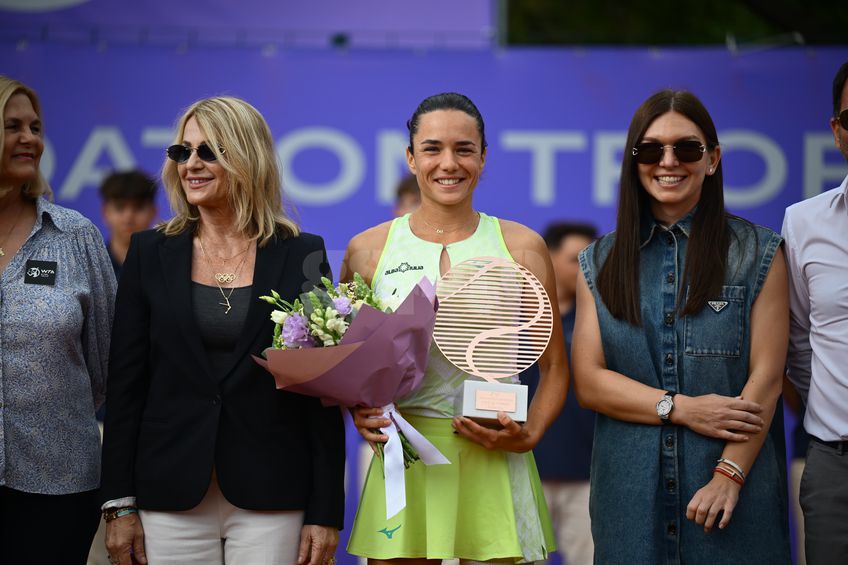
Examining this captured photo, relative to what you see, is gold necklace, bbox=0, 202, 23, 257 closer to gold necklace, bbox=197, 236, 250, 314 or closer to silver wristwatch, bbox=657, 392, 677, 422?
gold necklace, bbox=197, 236, 250, 314

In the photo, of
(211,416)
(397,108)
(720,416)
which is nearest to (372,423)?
(211,416)

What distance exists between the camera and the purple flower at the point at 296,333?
3.27m

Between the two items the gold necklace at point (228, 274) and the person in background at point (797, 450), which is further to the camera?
the person in background at point (797, 450)

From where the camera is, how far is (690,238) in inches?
142

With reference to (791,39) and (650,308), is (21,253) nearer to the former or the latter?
(650,308)

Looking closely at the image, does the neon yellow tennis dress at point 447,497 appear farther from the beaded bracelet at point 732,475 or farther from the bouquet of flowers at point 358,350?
the beaded bracelet at point 732,475

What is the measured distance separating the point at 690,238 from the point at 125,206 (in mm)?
3591

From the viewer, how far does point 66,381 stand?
361 cm

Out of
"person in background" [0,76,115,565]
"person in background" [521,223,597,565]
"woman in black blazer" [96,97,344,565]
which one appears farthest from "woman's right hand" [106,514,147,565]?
"person in background" [521,223,597,565]

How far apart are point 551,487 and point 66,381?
9.57ft

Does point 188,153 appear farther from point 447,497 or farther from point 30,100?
point 447,497

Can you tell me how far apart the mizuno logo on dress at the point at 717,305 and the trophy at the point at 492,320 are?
0.52 m

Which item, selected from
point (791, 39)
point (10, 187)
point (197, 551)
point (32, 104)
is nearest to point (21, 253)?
point (10, 187)

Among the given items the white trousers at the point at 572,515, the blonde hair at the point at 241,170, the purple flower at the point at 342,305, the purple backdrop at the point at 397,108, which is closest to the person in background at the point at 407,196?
the purple backdrop at the point at 397,108
